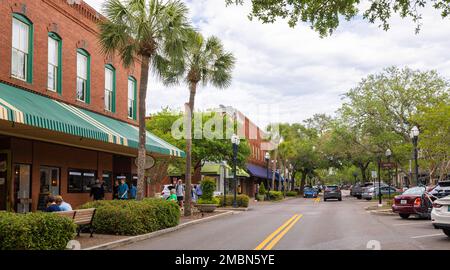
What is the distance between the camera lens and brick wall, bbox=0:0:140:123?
54.4 ft

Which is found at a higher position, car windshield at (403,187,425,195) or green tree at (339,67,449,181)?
green tree at (339,67,449,181)

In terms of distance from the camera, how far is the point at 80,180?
22.5 metres

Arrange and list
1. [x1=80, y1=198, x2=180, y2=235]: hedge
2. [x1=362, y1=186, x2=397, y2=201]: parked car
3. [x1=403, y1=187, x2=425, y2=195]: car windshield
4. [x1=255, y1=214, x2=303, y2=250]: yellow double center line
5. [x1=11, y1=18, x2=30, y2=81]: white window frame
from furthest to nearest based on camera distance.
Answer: [x1=362, y1=186, x2=397, y2=201]: parked car < [x1=403, y1=187, x2=425, y2=195]: car windshield < [x1=11, y1=18, x2=30, y2=81]: white window frame < [x1=80, y1=198, x2=180, y2=235]: hedge < [x1=255, y1=214, x2=303, y2=250]: yellow double center line

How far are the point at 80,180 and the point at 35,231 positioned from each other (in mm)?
12549

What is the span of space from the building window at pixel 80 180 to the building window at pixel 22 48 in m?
5.41

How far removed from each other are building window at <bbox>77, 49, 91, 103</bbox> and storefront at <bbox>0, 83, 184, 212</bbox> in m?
0.90

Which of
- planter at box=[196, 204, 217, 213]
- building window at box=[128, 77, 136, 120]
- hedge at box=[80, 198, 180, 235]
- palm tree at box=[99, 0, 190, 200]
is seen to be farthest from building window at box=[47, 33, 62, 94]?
planter at box=[196, 204, 217, 213]

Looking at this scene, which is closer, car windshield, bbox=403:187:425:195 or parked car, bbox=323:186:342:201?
car windshield, bbox=403:187:425:195

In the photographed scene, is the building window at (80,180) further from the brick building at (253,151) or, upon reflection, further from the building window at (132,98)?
the brick building at (253,151)

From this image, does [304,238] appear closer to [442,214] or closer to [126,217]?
[442,214]

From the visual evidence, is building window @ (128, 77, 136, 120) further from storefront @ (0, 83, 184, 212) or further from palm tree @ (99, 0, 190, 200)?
palm tree @ (99, 0, 190, 200)

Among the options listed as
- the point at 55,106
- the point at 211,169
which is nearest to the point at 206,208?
the point at 55,106

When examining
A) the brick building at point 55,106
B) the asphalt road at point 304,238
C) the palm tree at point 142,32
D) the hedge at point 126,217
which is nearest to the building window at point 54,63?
the brick building at point 55,106
